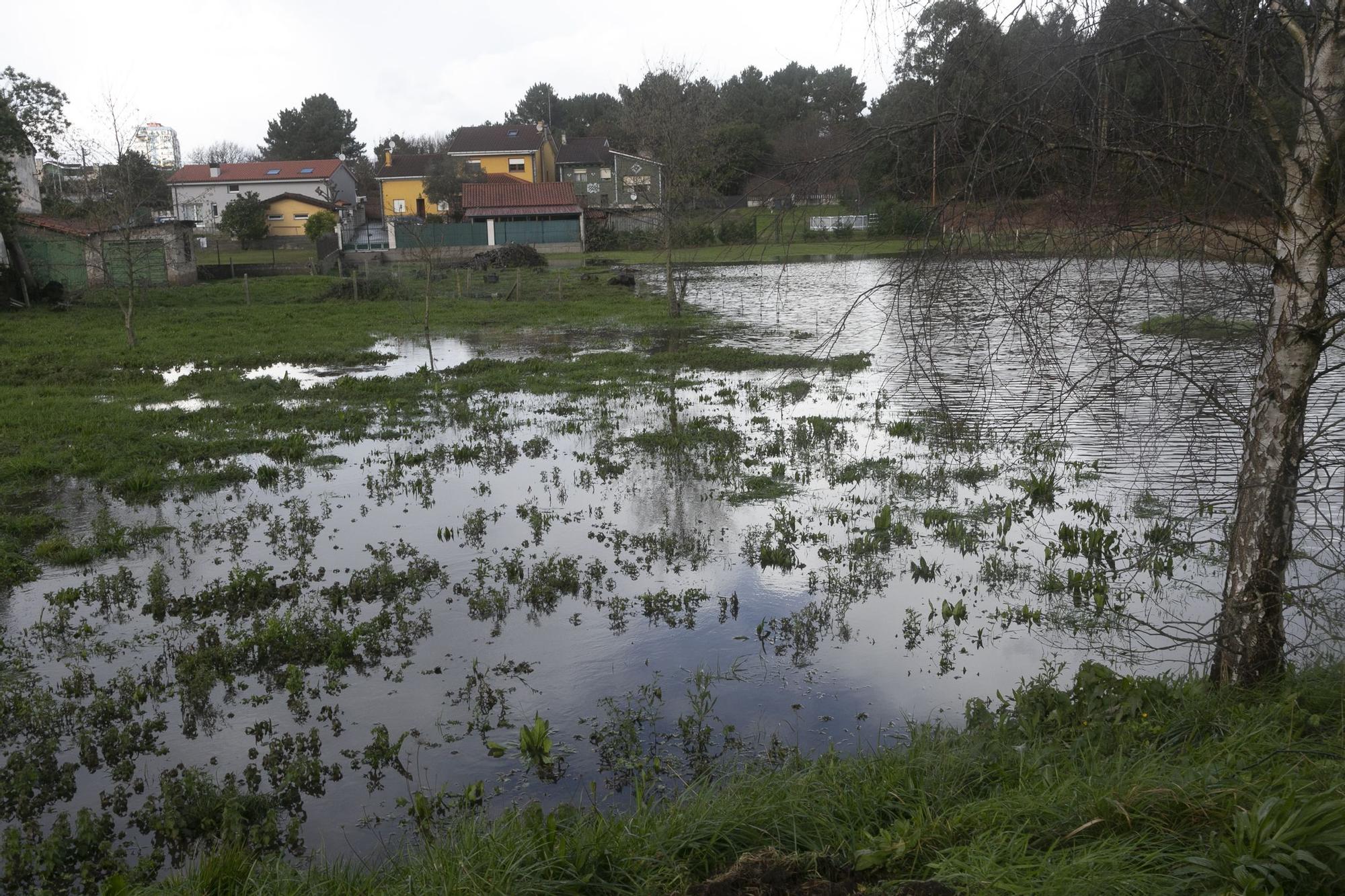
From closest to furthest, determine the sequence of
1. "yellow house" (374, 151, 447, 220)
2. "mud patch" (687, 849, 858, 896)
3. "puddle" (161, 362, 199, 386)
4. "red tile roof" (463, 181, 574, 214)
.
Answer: "mud patch" (687, 849, 858, 896) → "puddle" (161, 362, 199, 386) → "red tile roof" (463, 181, 574, 214) → "yellow house" (374, 151, 447, 220)

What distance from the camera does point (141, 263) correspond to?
121 ft

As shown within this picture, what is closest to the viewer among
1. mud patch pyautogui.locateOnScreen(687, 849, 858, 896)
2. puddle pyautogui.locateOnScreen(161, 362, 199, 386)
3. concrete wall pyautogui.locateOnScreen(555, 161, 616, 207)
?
mud patch pyautogui.locateOnScreen(687, 849, 858, 896)

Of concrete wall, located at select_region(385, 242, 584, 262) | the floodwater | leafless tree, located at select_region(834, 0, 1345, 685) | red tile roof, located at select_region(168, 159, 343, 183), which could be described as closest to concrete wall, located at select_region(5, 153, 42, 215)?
concrete wall, located at select_region(385, 242, 584, 262)

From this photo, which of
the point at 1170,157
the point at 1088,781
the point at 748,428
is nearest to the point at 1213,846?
the point at 1088,781

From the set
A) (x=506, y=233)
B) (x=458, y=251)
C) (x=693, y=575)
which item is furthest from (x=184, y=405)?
(x=506, y=233)

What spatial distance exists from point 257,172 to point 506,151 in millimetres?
18424

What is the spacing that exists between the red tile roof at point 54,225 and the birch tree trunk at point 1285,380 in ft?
121

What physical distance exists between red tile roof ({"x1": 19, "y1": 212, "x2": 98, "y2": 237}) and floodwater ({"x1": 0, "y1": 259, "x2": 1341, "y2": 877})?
26.2 m

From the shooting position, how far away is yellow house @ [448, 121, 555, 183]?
245 ft

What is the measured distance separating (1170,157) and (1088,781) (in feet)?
10.3

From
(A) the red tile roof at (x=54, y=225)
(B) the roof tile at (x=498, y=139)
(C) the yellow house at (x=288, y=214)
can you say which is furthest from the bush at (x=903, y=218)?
(B) the roof tile at (x=498, y=139)

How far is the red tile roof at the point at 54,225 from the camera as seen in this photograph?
112 ft

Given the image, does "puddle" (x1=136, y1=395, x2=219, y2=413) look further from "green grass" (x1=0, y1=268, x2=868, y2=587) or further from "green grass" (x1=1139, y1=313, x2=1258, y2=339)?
"green grass" (x1=1139, y1=313, x2=1258, y2=339)

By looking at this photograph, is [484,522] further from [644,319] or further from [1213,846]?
[644,319]
